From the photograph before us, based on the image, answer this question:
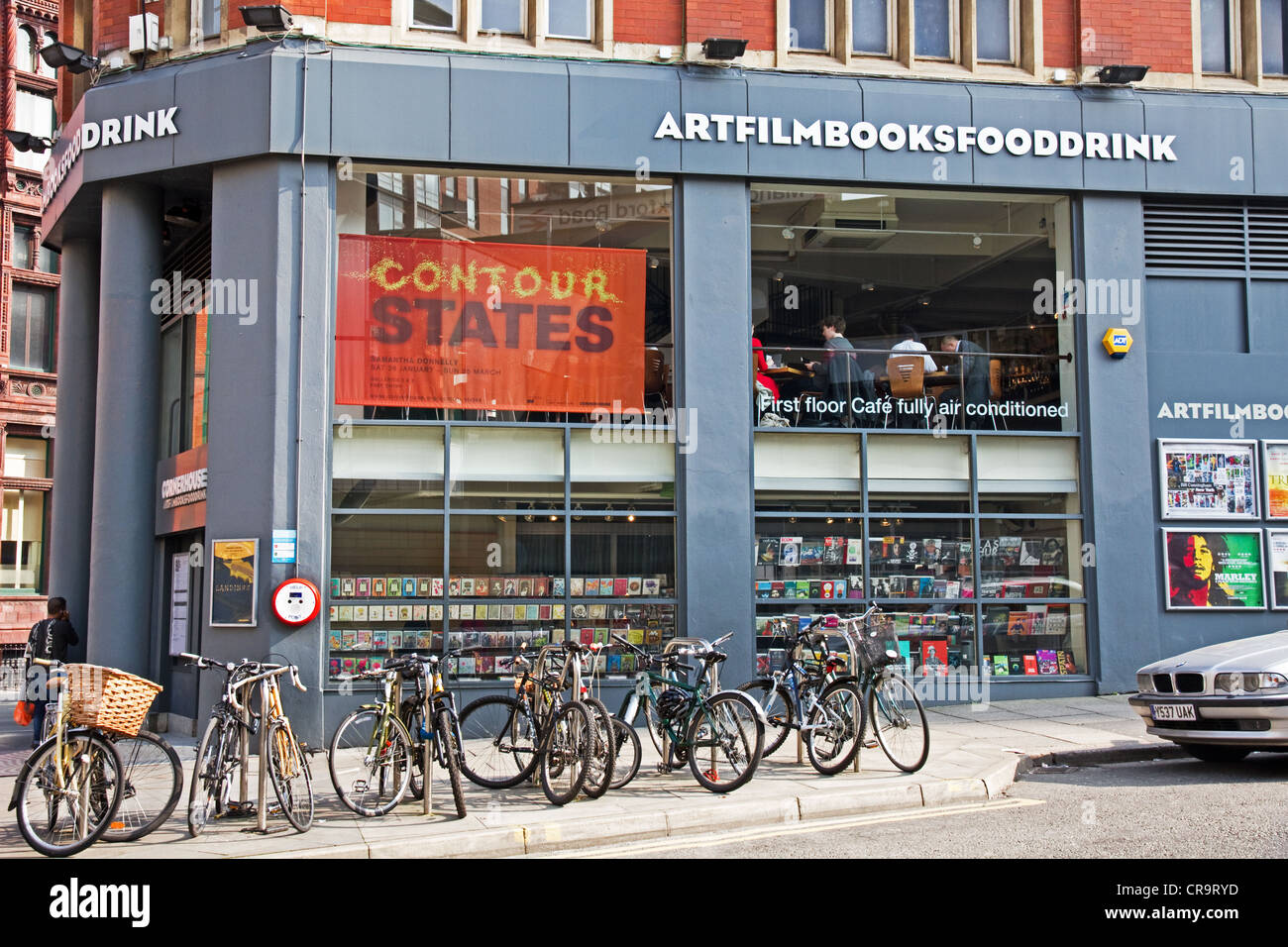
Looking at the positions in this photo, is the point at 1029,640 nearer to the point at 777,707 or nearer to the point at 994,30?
the point at 777,707

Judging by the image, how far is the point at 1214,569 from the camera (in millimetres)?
13953

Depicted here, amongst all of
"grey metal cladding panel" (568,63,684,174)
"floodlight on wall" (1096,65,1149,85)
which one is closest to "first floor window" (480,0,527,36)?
"grey metal cladding panel" (568,63,684,174)

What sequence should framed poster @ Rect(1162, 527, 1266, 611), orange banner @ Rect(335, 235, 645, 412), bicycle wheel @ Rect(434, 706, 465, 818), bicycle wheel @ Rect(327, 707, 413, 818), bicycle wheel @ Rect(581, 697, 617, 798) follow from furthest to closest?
framed poster @ Rect(1162, 527, 1266, 611), orange banner @ Rect(335, 235, 645, 412), bicycle wheel @ Rect(581, 697, 617, 798), bicycle wheel @ Rect(327, 707, 413, 818), bicycle wheel @ Rect(434, 706, 465, 818)

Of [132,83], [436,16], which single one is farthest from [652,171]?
[132,83]

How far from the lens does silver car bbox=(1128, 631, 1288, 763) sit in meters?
9.05

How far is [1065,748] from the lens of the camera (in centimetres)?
1045

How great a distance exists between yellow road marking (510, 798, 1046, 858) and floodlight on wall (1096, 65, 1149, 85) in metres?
9.07

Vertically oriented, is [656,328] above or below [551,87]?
below

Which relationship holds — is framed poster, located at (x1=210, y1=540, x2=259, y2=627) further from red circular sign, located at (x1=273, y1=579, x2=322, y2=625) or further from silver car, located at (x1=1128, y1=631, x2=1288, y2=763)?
silver car, located at (x1=1128, y1=631, x2=1288, y2=763)

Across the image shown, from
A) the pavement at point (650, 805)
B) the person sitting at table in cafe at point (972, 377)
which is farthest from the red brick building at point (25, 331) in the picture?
the person sitting at table in cafe at point (972, 377)

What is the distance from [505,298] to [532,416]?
4.40ft

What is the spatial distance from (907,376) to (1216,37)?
587cm

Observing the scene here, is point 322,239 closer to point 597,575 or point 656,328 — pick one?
point 656,328

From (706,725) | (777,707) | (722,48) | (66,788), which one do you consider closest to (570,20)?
(722,48)
